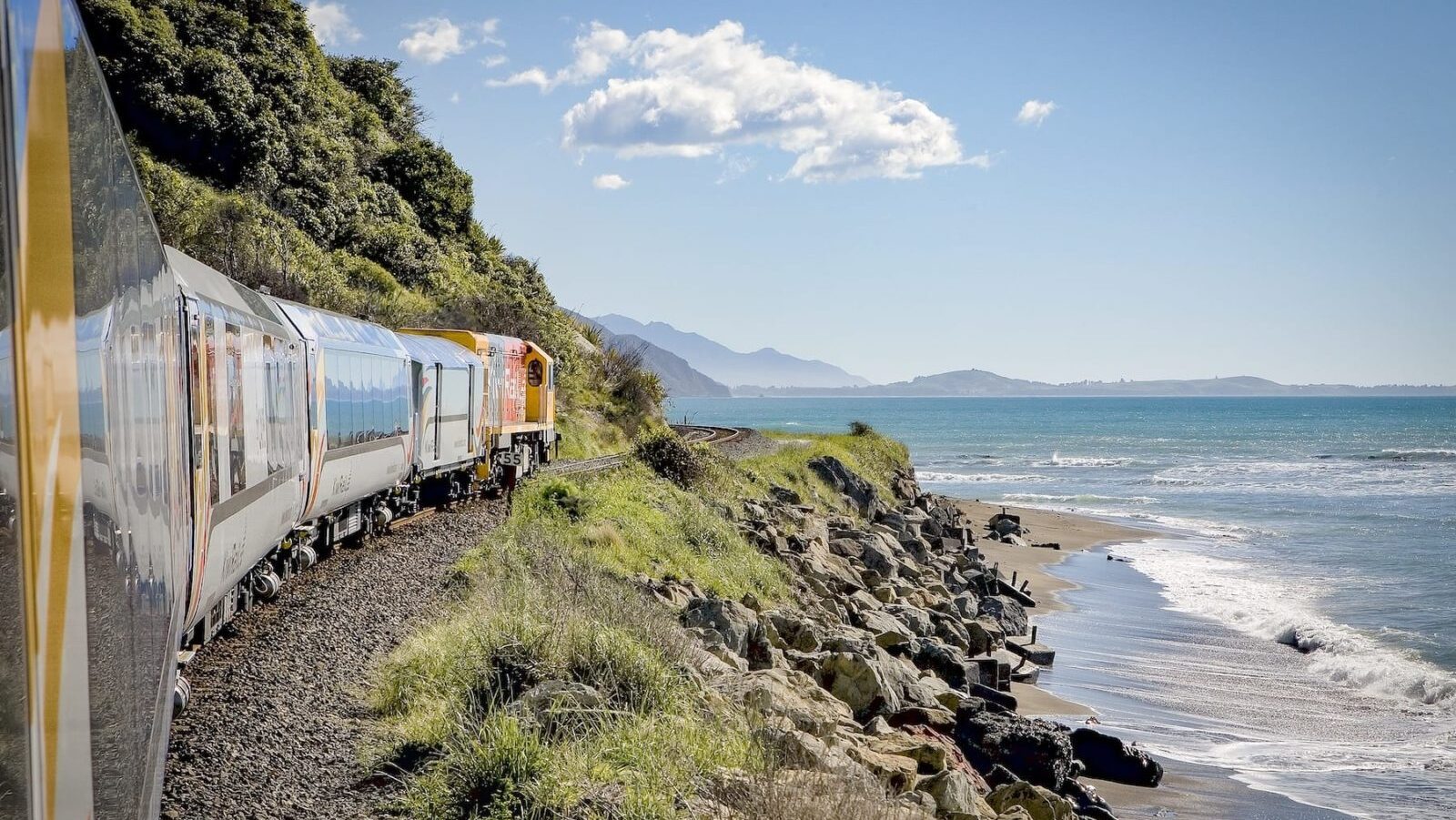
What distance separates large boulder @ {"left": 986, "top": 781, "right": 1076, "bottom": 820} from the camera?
1133 centimetres

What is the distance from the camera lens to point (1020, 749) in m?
13.0

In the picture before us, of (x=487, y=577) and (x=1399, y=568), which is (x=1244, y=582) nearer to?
(x=1399, y=568)

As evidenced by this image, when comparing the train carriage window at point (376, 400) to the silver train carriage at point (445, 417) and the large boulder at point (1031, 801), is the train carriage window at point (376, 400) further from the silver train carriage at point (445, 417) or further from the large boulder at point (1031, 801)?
the large boulder at point (1031, 801)

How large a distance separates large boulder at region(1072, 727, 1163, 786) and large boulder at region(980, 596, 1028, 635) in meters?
9.47

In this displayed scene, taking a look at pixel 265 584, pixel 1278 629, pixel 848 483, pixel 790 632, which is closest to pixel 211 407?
pixel 265 584

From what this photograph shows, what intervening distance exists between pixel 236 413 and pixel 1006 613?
20.0 m

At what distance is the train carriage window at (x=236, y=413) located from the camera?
9.13 meters

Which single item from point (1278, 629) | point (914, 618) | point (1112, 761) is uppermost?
point (914, 618)

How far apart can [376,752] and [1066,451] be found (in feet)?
346

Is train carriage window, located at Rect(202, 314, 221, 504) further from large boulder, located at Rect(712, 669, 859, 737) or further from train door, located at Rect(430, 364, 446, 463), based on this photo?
train door, located at Rect(430, 364, 446, 463)

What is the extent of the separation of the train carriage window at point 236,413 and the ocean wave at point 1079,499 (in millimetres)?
55217

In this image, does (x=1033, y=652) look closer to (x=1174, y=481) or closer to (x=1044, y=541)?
(x=1044, y=541)

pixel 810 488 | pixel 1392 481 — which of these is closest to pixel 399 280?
pixel 810 488

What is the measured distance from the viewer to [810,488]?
1382 inches
